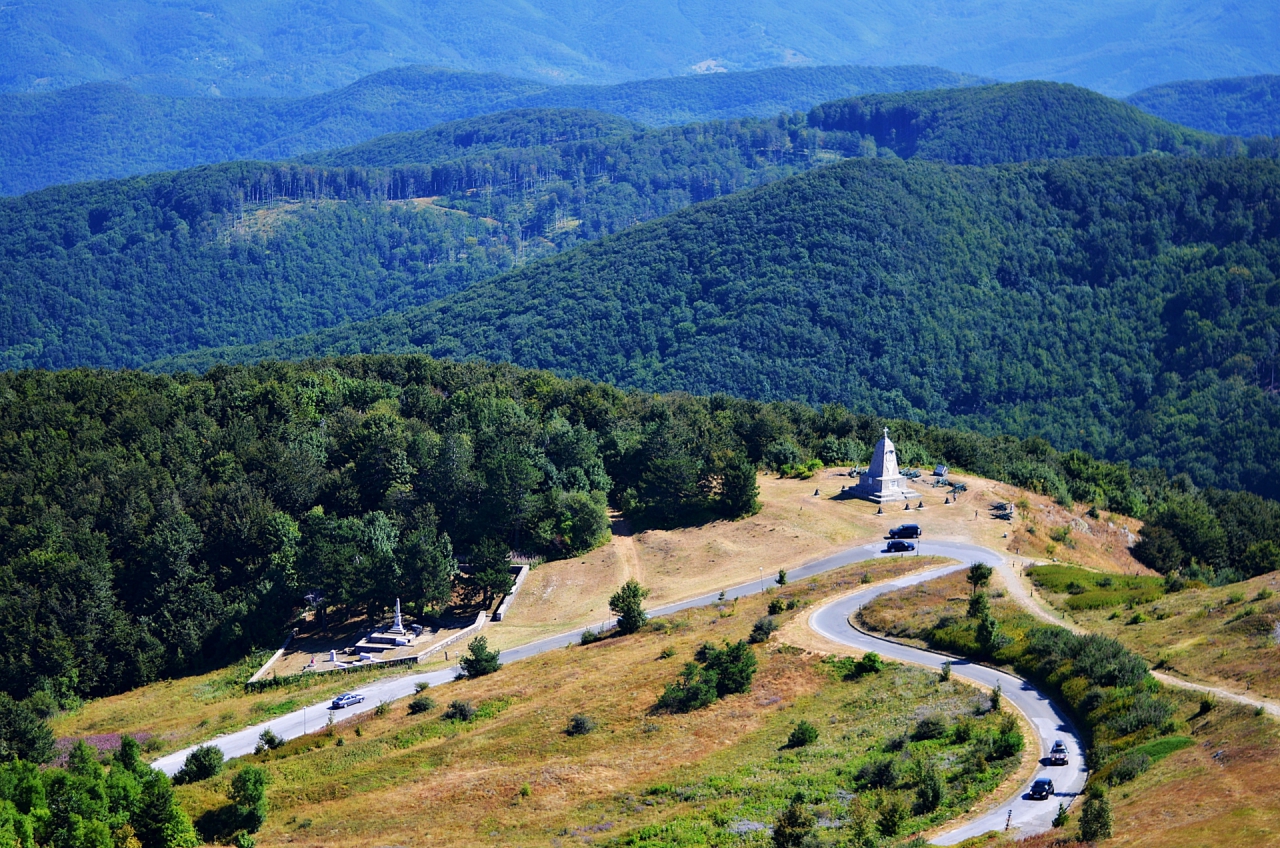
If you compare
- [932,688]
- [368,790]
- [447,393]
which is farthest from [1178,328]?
[368,790]

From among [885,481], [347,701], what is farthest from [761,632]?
[885,481]

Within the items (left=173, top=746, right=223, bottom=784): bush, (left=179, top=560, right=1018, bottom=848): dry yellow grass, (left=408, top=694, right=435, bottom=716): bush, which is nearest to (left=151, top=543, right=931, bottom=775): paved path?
(left=179, top=560, right=1018, bottom=848): dry yellow grass

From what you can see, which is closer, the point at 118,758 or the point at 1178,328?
the point at 118,758

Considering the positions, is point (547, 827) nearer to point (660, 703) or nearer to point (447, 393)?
point (660, 703)

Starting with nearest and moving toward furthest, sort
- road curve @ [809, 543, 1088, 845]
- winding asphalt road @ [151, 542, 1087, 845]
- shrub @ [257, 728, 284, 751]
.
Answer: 1. road curve @ [809, 543, 1088, 845]
2. winding asphalt road @ [151, 542, 1087, 845]
3. shrub @ [257, 728, 284, 751]

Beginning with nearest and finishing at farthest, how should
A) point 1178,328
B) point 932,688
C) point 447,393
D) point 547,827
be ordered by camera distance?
point 547,827 → point 932,688 → point 447,393 → point 1178,328

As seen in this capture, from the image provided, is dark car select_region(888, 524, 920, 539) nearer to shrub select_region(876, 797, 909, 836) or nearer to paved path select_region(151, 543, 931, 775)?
paved path select_region(151, 543, 931, 775)
